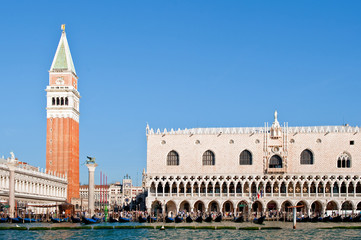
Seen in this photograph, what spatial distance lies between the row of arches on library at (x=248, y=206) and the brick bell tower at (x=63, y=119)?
22.5 m

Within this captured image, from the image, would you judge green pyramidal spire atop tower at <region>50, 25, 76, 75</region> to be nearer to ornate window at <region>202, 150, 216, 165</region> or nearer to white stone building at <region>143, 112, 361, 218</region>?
white stone building at <region>143, 112, 361, 218</region>

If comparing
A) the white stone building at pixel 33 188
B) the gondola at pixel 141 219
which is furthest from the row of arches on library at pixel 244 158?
the white stone building at pixel 33 188

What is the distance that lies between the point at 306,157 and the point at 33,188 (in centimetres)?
3130

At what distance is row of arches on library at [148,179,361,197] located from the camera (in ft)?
216

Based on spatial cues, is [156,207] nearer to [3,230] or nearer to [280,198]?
[280,198]

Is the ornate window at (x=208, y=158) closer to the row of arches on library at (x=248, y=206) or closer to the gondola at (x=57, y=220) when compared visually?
the row of arches on library at (x=248, y=206)

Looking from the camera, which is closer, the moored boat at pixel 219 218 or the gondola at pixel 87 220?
the gondola at pixel 87 220

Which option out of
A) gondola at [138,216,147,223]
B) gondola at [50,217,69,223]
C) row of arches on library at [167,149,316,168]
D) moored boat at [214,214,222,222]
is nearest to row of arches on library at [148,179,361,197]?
row of arches on library at [167,149,316,168]

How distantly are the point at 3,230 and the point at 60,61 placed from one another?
144 feet

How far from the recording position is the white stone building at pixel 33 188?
67.1 metres

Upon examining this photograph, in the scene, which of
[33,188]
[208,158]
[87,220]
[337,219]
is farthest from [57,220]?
[337,219]

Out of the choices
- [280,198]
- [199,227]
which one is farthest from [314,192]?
[199,227]

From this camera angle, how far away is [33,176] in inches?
3002

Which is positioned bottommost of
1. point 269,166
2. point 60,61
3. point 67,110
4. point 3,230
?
point 3,230
